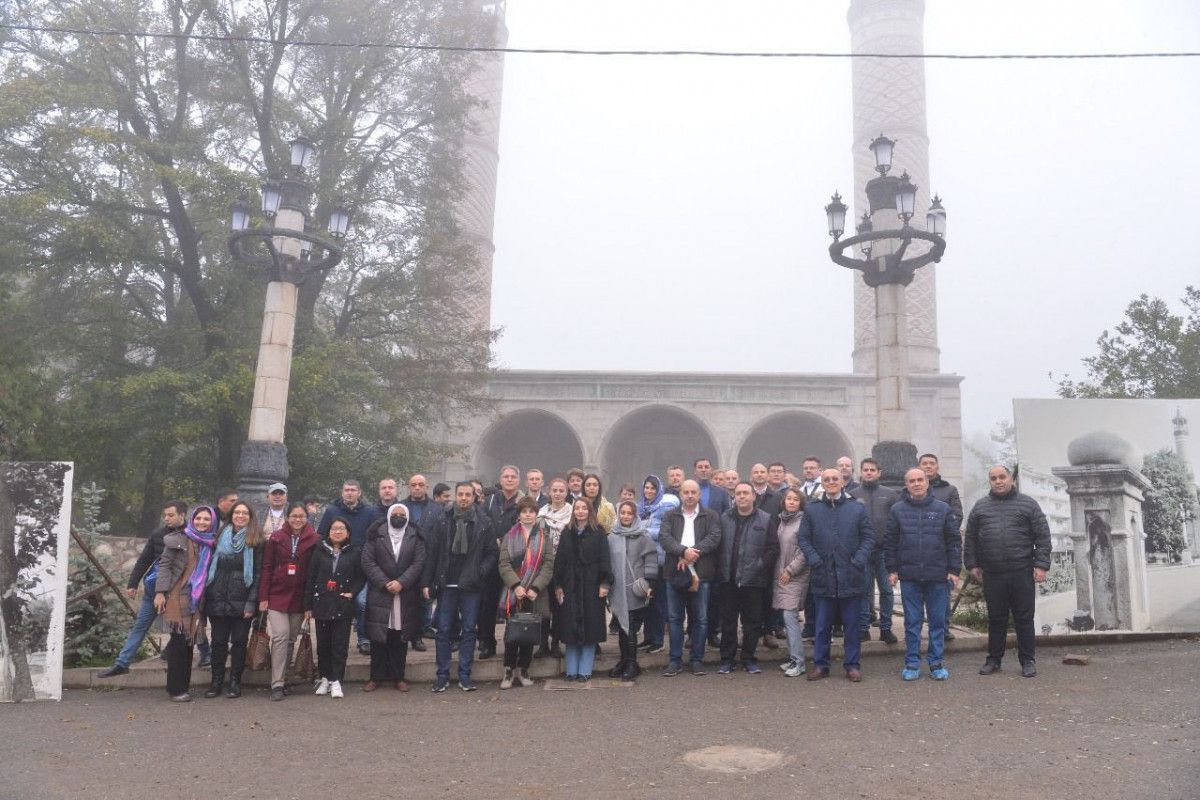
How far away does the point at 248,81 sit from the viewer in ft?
43.2

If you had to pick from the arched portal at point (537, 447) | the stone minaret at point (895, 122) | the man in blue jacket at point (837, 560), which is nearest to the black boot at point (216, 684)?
the man in blue jacket at point (837, 560)

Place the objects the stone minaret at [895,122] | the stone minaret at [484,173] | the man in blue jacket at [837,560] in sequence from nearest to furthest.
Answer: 1. the man in blue jacket at [837,560]
2. the stone minaret at [895,122]
3. the stone minaret at [484,173]

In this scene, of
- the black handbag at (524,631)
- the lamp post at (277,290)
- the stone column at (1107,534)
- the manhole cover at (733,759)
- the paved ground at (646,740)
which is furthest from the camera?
the lamp post at (277,290)

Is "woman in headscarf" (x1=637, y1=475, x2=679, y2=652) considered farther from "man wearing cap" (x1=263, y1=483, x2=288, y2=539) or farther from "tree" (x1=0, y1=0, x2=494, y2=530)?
"tree" (x1=0, y1=0, x2=494, y2=530)

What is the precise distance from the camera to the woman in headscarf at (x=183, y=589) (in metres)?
6.30

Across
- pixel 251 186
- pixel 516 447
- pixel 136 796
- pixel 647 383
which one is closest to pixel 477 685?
pixel 136 796

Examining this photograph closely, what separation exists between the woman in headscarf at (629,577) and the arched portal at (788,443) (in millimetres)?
17337

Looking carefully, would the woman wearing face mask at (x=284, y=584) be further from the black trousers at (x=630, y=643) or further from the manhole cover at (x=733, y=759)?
the manhole cover at (x=733, y=759)

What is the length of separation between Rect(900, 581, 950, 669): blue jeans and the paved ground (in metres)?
0.20

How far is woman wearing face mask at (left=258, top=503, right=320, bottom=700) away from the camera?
20.6 ft

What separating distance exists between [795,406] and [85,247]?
15866 millimetres

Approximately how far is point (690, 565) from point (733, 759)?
2270 mm

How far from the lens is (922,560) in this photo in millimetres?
6297

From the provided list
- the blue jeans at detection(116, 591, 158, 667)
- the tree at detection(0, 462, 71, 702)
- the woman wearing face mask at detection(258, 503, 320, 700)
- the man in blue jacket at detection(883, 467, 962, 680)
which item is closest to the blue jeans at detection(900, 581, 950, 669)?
the man in blue jacket at detection(883, 467, 962, 680)
